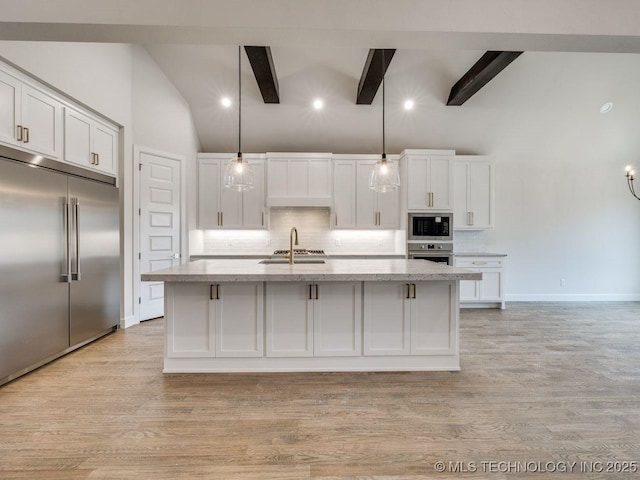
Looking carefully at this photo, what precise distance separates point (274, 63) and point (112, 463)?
4675 millimetres

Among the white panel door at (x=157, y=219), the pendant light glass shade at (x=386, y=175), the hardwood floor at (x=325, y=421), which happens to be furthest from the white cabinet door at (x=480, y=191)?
the white panel door at (x=157, y=219)

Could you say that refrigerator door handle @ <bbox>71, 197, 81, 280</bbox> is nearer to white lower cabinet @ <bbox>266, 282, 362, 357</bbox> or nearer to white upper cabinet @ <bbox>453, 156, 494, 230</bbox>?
white lower cabinet @ <bbox>266, 282, 362, 357</bbox>

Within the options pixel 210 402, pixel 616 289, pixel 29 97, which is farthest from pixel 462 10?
pixel 616 289

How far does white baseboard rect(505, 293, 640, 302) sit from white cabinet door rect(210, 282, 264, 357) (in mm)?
5143

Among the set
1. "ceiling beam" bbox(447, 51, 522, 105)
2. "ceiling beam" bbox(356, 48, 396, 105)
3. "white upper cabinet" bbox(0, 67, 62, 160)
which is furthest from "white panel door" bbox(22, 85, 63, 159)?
"ceiling beam" bbox(447, 51, 522, 105)

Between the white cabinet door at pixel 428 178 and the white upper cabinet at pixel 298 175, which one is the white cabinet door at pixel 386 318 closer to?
the white cabinet door at pixel 428 178

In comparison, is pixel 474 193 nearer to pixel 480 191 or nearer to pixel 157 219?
pixel 480 191

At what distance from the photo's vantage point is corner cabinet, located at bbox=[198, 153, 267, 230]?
5570 millimetres

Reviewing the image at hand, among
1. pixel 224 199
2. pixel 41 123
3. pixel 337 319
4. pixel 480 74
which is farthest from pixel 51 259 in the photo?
pixel 480 74

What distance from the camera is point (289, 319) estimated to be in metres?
2.84

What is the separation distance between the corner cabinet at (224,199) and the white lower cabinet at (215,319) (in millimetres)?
2900

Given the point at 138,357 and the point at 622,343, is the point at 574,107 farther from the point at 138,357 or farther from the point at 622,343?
the point at 138,357

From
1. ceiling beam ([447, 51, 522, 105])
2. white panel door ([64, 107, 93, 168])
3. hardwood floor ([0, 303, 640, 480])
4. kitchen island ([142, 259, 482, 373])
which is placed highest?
ceiling beam ([447, 51, 522, 105])

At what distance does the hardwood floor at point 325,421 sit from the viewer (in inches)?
67.0
